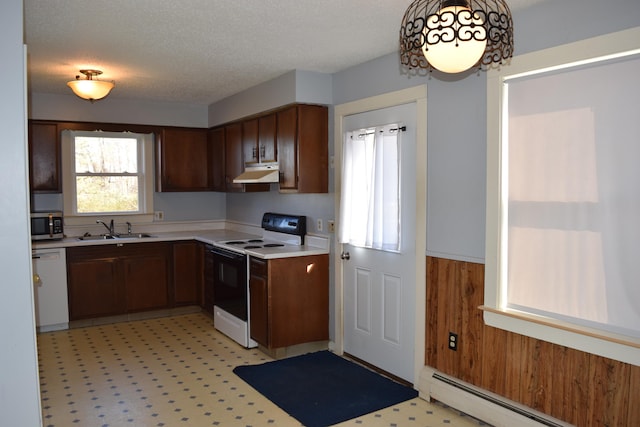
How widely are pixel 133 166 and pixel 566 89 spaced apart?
493 cm

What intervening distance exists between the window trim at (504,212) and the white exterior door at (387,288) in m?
0.69

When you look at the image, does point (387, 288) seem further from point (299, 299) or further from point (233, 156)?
point (233, 156)

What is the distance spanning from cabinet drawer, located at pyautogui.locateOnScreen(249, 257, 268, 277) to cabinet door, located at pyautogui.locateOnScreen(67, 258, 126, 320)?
185 cm

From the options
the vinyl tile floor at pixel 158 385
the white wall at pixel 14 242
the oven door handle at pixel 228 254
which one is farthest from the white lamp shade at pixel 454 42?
the oven door handle at pixel 228 254

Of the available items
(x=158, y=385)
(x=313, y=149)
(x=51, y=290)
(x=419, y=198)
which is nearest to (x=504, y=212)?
(x=419, y=198)

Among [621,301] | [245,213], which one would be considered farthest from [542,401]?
[245,213]

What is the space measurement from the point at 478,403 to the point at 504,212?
1.17m

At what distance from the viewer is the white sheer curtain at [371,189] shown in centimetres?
370

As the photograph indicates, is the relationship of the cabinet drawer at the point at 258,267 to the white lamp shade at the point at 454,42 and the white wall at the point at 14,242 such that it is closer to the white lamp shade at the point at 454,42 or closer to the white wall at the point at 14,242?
the white wall at the point at 14,242

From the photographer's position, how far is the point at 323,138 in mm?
4414

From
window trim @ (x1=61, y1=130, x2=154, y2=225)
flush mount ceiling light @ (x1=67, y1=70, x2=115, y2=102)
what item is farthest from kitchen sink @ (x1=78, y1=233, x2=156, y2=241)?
flush mount ceiling light @ (x1=67, y1=70, x2=115, y2=102)

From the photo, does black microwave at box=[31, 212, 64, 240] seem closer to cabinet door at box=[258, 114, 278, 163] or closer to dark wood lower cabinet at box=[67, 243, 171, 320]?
dark wood lower cabinet at box=[67, 243, 171, 320]

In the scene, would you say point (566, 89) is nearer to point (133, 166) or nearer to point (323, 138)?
point (323, 138)

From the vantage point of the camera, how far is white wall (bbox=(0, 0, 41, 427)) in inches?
70.7
